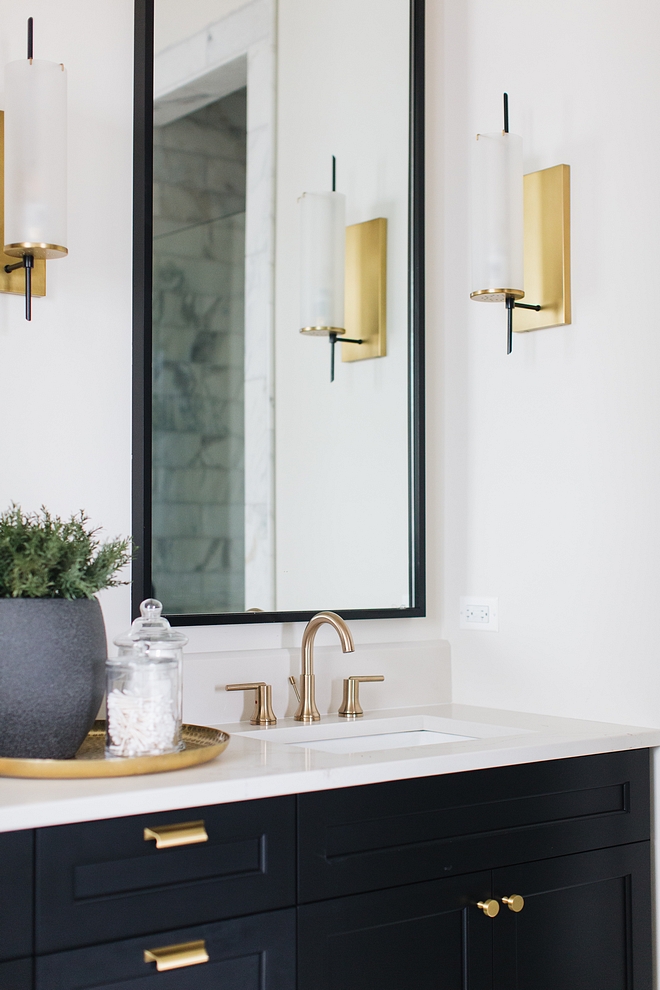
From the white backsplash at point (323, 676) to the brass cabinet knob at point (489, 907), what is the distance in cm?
55

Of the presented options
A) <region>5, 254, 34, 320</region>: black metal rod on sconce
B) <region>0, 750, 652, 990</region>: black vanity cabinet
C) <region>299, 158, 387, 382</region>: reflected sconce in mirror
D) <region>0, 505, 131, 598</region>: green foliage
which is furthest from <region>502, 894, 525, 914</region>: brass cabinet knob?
<region>5, 254, 34, 320</region>: black metal rod on sconce

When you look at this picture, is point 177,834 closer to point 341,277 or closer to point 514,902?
point 514,902

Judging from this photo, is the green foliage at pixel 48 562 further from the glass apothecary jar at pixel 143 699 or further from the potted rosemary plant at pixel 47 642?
the glass apothecary jar at pixel 143 699

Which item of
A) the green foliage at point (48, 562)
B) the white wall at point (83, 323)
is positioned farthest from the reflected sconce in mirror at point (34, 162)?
the green foliage at point (48, 562)

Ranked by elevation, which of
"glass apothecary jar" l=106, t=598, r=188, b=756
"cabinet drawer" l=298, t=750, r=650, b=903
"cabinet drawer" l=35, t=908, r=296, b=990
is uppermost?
"glass apothecary jar" l=106, t=598, r=188, b=756

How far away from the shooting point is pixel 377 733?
209cm

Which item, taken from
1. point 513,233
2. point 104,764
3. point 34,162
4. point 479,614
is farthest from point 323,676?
point 34,162

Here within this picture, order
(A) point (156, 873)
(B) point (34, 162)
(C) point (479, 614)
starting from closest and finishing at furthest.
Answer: (A) point (156, 873)
(B) point (34, 162)
(C) point (479, 614)

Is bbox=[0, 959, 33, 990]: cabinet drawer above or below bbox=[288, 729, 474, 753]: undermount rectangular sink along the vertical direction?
below

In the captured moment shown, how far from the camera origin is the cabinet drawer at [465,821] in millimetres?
1533

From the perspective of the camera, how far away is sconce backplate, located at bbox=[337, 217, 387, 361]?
7.47 ft

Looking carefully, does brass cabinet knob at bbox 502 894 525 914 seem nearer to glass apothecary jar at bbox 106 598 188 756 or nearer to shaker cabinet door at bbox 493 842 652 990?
shaker cabinet door at bbox 493 842 652 990

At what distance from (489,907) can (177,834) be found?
0.59 meters

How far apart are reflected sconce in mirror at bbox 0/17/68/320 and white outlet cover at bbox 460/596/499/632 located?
3.67 feet
